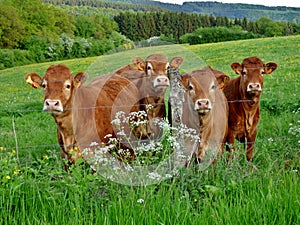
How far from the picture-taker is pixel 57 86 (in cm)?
526

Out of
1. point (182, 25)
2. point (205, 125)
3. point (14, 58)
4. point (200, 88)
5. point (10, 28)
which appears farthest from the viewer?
point (10, 28)

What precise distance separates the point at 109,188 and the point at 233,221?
4.26 feet

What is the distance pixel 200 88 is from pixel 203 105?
1.02 feet

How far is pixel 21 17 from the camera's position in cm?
7850

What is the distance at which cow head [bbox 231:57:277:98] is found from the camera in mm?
5609

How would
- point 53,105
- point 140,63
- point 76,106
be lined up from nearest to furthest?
point 53,105, point 76,106, point 140,63

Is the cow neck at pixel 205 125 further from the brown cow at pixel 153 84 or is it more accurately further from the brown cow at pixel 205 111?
the brown cow at pixel 153 84

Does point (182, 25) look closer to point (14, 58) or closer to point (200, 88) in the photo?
point (14, 58)

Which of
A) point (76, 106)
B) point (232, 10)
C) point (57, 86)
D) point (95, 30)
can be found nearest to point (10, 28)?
point (95, 30)

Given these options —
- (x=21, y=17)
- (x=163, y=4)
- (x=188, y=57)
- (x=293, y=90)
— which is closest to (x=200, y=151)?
(x=188, y=57)

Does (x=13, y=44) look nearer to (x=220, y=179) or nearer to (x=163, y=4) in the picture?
(x=163, y=4)

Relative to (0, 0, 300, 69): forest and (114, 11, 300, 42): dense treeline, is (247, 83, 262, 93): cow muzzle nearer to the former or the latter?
(0, 0, 300, 69): forest

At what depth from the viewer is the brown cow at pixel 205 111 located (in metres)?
5.49

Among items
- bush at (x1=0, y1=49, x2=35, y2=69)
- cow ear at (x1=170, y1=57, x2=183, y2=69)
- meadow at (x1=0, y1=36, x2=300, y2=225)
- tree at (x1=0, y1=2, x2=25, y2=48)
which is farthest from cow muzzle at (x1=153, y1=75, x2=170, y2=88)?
tree at (x1=0, y1=2, x2=25, y2=48)
